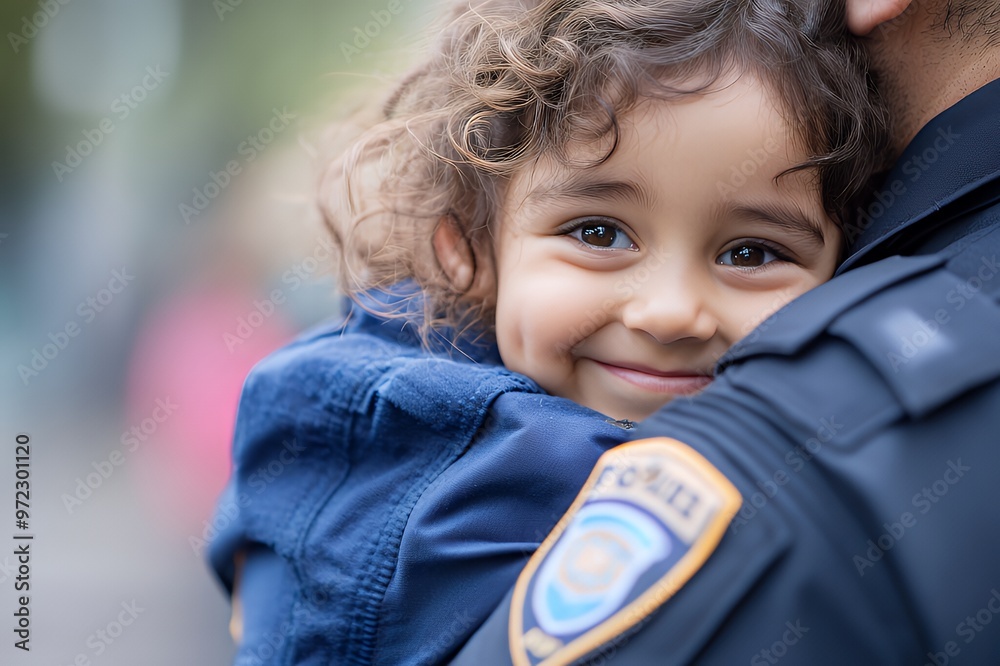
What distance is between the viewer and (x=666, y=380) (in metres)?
1.22

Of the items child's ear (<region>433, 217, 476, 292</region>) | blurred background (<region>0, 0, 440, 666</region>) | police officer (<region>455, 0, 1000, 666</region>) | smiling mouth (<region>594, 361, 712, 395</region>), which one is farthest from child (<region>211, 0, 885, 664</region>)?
blurred background (<region>0, 0, 440, 666</region>)

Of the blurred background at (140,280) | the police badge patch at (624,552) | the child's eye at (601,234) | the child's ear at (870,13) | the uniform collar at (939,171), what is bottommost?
the blurred background at (140,280)

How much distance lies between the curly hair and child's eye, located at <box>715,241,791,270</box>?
10cm

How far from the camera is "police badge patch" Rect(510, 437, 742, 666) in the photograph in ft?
2.57

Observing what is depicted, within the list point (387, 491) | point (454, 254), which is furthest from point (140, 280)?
point (387, 491)

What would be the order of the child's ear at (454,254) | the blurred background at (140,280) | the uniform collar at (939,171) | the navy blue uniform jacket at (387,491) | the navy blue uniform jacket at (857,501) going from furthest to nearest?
the blurred background at (140,280)
the child's ear at (454,254)
the navy blue uniform jacket at (387,491)
the uniform collar at (939,171)
the navy blue uniform jacket at (857,501)

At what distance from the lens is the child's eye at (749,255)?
→ 122cm

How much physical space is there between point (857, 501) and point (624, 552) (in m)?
0.20

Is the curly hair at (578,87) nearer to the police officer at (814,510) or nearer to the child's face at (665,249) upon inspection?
the child's face at (665,249)

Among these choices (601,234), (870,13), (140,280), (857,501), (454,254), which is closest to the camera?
(857,501)

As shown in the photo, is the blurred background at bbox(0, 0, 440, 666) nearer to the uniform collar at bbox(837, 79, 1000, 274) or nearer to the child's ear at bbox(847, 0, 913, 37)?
the child's ear at bbox(847, 0, 913, 37)

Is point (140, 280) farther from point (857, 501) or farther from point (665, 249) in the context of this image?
point (857, 501)

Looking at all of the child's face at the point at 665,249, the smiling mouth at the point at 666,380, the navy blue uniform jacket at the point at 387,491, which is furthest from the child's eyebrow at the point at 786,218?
the navy blue uniform jacket at the point at 387,491

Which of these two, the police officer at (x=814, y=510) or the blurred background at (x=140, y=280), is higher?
the police officer at (x=814, y=510)
